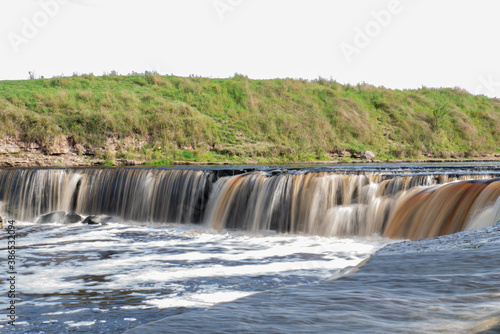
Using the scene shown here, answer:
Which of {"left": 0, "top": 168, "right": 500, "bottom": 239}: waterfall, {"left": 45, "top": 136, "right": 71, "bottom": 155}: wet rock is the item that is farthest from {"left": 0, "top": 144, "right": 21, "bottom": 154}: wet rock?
{"left": 0, "top": 168, "right": 500, "bottom": 239}: waterfall

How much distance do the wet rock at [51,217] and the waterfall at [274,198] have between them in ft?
4.08

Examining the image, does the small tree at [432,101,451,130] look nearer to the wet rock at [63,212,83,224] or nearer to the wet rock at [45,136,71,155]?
the wet rock at [45,136,71,155]

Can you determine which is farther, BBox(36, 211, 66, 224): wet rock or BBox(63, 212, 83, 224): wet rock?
BBox(36, 211, 66, 224): wet rock

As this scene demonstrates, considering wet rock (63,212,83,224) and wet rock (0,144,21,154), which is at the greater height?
wet rock (0,144,21,154)

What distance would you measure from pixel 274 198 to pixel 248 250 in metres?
3.92

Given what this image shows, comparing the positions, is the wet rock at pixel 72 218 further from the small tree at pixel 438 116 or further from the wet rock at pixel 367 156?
the small tree at pixel 438 116

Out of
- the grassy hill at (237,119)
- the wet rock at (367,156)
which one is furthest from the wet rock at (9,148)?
the wet rock at (367,156)

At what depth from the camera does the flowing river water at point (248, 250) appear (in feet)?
11.6

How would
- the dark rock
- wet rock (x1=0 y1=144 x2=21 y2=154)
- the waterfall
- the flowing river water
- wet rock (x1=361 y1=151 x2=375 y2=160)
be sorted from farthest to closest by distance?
1. wet rock (x1=361 y1=151 x2=375 y2=160)
2. wet rock (x1=0 y1=144 x2=21 y2=154)
3. the dark rock
4. the waterfall
5. the flowing river water

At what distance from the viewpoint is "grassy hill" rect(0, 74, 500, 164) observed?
97.9 feet

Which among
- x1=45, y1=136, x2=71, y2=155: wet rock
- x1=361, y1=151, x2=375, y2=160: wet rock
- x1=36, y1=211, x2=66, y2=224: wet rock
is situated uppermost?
x1=361, y1=151, x2=375, y2=160: wet rock

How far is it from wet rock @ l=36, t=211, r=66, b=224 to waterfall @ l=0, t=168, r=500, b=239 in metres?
1.24

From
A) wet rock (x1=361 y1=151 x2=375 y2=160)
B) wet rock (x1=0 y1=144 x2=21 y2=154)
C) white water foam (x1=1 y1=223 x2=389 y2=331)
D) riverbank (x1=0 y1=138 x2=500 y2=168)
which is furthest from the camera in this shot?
wet rock (x1=361 y1=151 x2=375 y2=160)

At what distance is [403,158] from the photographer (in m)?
34.0
